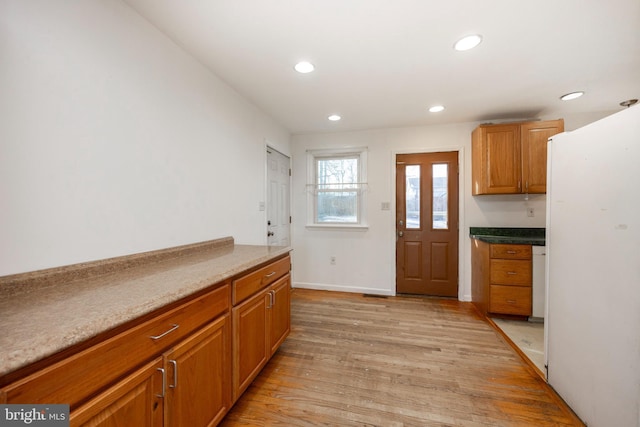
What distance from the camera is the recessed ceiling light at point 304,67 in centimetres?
203

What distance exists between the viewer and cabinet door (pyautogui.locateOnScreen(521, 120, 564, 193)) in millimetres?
2934

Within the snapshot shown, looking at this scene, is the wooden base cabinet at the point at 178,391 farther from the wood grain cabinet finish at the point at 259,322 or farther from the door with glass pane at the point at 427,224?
the door with glass pane at the point at 427,224

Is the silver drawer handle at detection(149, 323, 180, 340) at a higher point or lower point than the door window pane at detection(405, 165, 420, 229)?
lower

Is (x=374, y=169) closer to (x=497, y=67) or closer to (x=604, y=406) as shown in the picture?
(x=497, y=67)

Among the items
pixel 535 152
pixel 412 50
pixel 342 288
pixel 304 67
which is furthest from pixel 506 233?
pixel 304 67

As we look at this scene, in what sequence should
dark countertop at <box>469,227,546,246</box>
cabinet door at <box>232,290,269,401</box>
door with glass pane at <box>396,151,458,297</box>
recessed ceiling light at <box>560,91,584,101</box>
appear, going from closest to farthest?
cabinet door at <box>232,290,269,401</box>
recessed ceiling light at <box>560,91,584,101</box>
dark countertop at <box>469,227,546,246</box>
door with glass pane at <box>396,151,458,297</box>

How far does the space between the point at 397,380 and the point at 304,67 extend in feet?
8.24

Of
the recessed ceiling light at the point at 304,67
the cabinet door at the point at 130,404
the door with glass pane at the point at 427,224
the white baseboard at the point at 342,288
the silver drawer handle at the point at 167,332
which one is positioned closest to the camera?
the cabinet door at the point at 130,404

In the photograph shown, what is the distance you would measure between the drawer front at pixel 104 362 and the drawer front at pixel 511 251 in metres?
3.01

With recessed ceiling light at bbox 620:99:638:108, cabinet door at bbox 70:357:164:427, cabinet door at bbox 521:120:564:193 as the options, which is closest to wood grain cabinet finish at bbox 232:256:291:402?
cabinet door at bbox 70:357:164:427

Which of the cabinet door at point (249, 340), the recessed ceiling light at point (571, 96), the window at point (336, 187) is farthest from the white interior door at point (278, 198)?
the recessed ceiling light at point (571, 96)

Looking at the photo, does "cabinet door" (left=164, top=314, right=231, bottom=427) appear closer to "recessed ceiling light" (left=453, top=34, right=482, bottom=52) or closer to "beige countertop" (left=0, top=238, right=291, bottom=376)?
"beige countertop" (left=0, top=238, right=291, bottom=376)

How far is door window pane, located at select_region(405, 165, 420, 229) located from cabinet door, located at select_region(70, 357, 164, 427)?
131 inches

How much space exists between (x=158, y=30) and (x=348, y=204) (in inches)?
113
